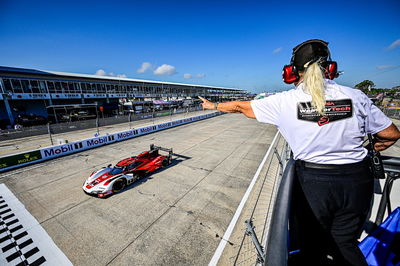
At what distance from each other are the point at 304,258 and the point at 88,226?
217 inches

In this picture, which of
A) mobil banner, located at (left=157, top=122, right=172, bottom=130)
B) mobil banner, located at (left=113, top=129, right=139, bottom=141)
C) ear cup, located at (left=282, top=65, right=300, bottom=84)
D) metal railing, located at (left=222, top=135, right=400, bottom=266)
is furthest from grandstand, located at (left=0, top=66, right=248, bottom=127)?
ear cup, located at (left=282, top=65, right=300, bottom=84)

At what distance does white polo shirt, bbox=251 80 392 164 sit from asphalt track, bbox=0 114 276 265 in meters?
3.69

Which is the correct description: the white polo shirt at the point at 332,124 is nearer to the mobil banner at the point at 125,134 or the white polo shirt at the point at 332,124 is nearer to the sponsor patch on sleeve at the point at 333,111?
the sponsor patch on sleeve at the point at 333,111

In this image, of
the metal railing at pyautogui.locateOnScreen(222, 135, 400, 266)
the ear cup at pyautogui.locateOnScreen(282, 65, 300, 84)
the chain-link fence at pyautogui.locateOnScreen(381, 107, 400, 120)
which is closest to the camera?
the metal railing at pyautogui.locateOnScreen(222, 135, 400, 266)

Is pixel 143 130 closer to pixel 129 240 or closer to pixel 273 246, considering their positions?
pixel 129 240

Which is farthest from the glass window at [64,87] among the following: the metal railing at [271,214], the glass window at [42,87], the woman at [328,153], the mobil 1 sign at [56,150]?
the woman at [328,153]

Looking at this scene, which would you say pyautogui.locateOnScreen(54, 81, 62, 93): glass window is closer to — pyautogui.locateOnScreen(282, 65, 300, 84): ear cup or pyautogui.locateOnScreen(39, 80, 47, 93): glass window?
pyautogui.locateOnScreen(39, 80, 47, 93): glass window

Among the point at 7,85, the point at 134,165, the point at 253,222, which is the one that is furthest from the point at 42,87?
the point at 253,222

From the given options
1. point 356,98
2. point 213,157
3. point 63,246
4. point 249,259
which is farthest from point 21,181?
point 356,98

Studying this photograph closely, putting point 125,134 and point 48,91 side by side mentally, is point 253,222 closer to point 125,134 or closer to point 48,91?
point 125,134

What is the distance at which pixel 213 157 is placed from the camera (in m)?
9.91

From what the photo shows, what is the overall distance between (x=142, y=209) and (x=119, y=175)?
177 cm

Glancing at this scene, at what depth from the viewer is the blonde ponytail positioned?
3.97ft

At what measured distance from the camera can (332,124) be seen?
49.0 inches
